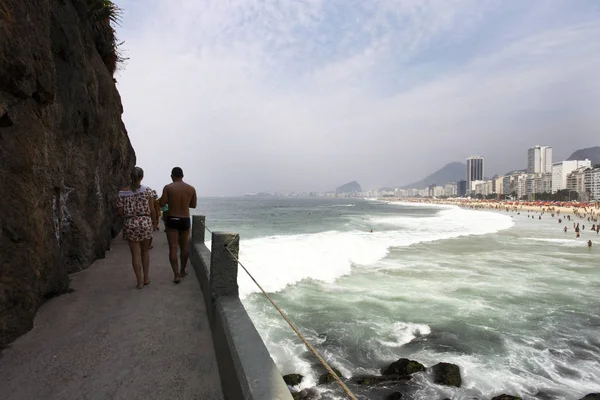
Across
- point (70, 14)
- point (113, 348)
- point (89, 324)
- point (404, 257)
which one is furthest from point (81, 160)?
point (404, 257)

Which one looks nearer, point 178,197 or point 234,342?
point 234,342

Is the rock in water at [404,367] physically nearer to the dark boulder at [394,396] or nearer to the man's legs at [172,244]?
the dark boulder at [394,396]

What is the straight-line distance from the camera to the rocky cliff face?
3.16 m

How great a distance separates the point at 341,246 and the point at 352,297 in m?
11.2

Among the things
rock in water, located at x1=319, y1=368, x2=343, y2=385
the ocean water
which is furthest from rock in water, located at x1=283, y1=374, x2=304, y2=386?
rock in water, located at x1=319, y1=368, x2=343, y2=385

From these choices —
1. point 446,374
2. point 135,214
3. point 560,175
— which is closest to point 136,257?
point 135,214

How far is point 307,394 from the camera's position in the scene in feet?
19.5

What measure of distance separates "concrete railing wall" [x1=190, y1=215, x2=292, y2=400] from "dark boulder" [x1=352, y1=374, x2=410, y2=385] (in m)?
4.05

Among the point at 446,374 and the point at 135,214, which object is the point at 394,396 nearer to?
the point at 446,374

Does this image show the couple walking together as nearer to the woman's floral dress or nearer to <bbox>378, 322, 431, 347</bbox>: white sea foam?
the woman's floral dress

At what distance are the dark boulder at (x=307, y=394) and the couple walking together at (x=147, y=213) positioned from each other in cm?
312

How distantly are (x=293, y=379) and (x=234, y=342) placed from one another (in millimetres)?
4605

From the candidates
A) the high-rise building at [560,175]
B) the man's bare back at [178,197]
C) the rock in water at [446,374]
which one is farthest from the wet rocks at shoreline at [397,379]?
the high-rise building at [560,175]

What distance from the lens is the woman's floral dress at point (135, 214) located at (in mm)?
4539
